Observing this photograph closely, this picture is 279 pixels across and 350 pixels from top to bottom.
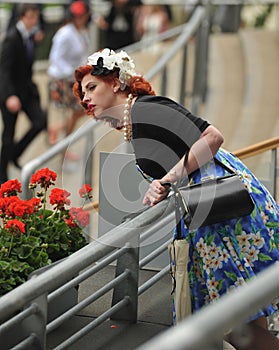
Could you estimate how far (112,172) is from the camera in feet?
17.3

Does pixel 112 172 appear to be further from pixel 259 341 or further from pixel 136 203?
pixel 259 341

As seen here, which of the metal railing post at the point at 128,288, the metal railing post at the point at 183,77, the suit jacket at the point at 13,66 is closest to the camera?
the metal railing post at the point at 128,288

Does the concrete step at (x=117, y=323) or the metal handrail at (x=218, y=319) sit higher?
the concrete step at (x=117, y=323)

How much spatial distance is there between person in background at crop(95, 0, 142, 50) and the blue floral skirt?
11131 mm

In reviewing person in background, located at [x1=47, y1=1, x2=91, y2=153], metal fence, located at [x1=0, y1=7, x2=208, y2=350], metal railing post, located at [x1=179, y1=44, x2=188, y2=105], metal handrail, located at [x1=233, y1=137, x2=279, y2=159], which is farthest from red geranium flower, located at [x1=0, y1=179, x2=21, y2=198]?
person in background, located at [x1=47, y1=1, x2=91, y2=153]

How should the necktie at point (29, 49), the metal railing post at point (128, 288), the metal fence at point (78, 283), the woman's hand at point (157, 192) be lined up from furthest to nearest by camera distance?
the necktie at point (29, 49) → the metal railing post at point (128, 288) → the woman's hand at point (157, 192) → the metal fence at point (78, 283)

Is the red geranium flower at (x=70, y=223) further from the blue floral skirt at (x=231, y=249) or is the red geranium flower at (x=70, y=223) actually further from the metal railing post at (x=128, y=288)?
the blue floral skirt at (x=231, y=249)

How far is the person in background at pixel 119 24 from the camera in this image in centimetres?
1545

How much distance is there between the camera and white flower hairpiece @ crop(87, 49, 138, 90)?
4.44 meters

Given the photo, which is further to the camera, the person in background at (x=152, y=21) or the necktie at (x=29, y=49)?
the person in background at (x=152, y=21)

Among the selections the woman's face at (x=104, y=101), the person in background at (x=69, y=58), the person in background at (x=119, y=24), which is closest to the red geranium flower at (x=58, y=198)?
the woman's face at (x=104, y=101)

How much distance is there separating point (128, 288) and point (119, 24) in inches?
435

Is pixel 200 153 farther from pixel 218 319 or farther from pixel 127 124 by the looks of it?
pixel 218 319

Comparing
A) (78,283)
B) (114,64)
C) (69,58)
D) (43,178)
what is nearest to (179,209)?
(78,283)
